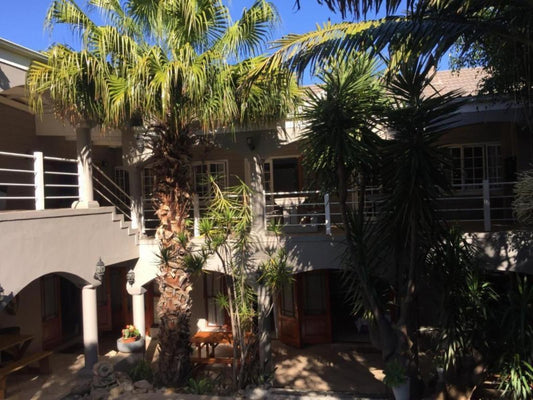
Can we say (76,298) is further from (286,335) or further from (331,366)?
(331,366)

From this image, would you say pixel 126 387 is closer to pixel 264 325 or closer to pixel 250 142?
pixel 264 325

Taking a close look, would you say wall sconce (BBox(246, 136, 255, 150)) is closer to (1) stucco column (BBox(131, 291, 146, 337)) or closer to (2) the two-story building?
(2) the two-story building

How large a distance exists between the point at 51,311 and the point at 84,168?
4.91 m

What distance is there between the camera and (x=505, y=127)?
11.2 m

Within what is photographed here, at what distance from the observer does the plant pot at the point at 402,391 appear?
6559 mm

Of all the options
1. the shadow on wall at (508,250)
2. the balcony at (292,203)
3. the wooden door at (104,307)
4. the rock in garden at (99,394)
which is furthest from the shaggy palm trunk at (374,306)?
the wooden door at (104,307)

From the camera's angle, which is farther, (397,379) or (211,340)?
(211,340)

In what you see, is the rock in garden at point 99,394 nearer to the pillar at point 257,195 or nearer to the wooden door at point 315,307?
the pillar at point 257,195

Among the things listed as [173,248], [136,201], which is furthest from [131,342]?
[136,201]

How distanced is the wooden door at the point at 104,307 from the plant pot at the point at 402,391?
913 cm

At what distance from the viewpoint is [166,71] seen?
22.2 ft

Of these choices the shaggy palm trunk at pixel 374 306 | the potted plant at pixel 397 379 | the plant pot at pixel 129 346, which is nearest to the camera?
the potted plant at pixel 397 379

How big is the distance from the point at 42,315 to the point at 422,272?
931cm

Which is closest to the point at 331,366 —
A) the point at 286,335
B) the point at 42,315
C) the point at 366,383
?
the point at 366,383
